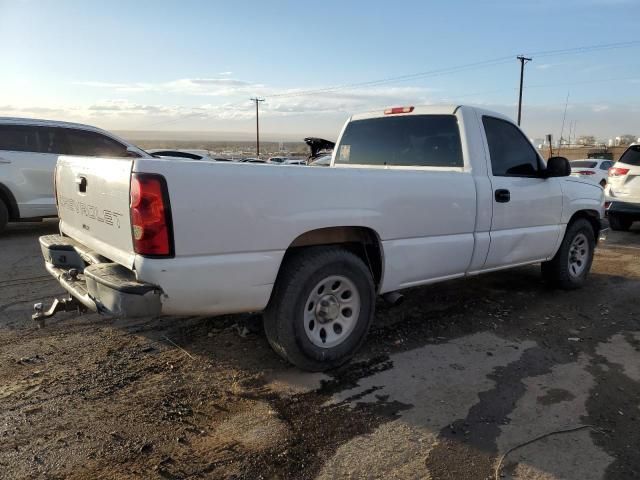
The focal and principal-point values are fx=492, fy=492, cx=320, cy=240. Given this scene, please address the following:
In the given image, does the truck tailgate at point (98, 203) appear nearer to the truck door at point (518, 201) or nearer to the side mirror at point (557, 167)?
the truck door at point (518, 201)

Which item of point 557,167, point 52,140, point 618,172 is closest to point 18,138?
point 52,140

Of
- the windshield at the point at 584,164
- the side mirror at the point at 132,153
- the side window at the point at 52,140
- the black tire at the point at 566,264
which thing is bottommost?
the black tire at the point at 566,264

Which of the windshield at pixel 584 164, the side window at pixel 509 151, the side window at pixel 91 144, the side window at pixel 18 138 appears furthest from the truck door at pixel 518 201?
the windshield at pixel 584 164

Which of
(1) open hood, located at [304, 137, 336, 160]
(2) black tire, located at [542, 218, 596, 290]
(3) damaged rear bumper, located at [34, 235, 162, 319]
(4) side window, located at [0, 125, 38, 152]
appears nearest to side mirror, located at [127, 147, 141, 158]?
(4) side window, located at [0, 125, 38, 152]

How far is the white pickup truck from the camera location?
278cm

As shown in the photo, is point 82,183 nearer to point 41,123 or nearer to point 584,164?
point 41,123

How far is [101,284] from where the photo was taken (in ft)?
9.45

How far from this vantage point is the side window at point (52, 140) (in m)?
8.38

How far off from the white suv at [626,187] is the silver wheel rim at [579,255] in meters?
4.79

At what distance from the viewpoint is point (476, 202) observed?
4.28 meters

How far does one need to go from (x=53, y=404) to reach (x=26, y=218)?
21.0 feet

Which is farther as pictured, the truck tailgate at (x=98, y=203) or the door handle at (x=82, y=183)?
the door handle at (x=82, y=183)

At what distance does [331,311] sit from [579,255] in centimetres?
392

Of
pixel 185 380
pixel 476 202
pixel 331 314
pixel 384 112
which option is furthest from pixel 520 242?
pixel 185 380
